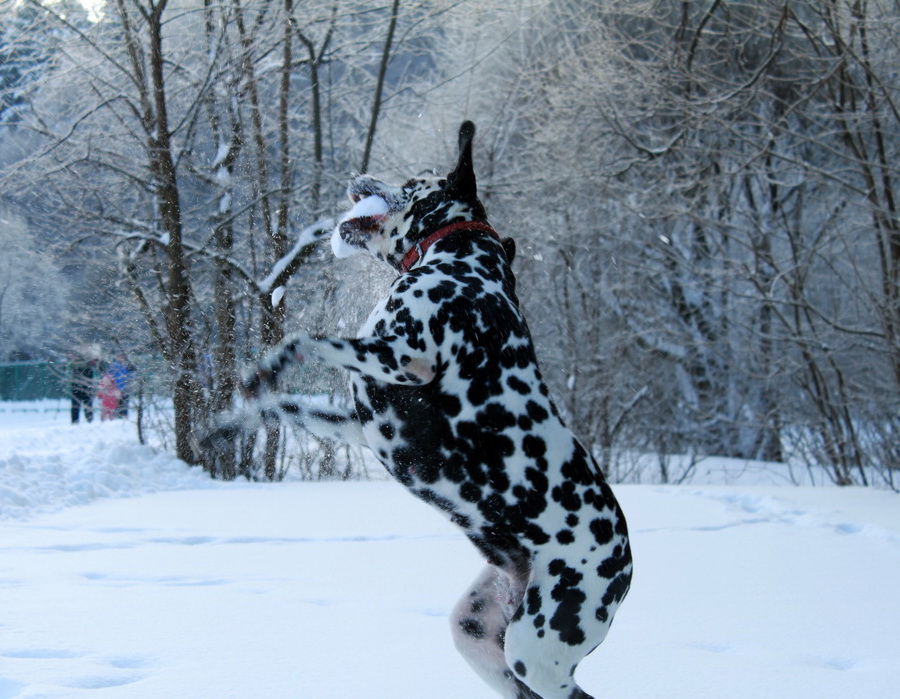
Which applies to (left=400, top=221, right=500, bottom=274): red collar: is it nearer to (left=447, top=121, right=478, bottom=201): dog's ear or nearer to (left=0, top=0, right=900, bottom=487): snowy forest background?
(left=447, top=121, right=478, bottom=201): dog's ear

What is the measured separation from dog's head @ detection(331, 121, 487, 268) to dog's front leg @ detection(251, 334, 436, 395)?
1.67 feet

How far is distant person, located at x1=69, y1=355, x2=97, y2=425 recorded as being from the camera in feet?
28.5

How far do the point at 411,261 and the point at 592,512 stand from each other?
0.87 metres

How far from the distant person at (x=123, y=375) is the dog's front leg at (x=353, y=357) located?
23.3ft

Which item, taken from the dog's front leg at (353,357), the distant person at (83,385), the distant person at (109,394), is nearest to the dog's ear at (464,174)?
the dog's front leg at (353,357)

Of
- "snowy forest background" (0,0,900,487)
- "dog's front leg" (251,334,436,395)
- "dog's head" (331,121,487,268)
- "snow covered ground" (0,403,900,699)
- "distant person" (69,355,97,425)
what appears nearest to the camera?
"dog's front leg" (251,334,436,395)

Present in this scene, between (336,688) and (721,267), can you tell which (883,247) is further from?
(336,688)

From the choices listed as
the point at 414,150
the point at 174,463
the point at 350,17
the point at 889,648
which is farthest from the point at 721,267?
the point at 889,648

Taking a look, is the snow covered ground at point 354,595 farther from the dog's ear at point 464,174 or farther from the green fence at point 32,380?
the green fence at point 32,380

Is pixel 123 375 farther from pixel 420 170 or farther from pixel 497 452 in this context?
pixel 497 452

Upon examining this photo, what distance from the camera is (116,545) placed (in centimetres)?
468

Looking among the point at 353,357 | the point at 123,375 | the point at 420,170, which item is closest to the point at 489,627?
the point at 353,357

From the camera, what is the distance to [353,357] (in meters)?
1.86

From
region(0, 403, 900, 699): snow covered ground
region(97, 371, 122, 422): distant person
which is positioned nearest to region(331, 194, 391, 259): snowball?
region(0, 403, 900, 699): snow covered ground
